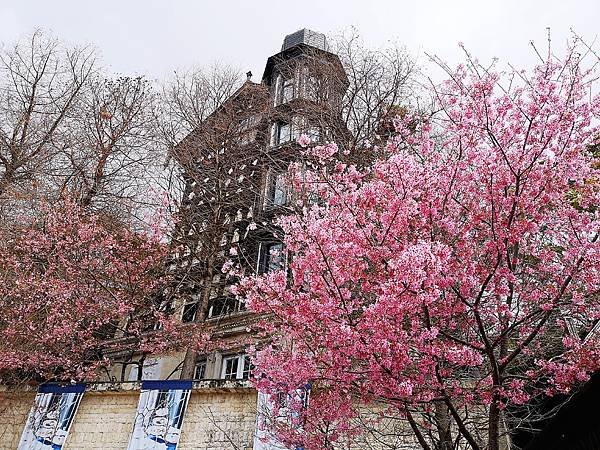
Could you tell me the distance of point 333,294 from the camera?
6094mm

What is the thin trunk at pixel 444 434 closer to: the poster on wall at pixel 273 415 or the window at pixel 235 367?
the poster on wall at pixel 273 415

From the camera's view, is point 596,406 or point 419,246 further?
point 419,246

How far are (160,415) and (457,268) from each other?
6803 mm

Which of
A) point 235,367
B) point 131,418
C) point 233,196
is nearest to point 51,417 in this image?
point 131,418

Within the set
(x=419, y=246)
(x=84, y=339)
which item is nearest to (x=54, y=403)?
(x=84, y=339)

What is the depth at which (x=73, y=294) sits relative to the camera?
13.7 m

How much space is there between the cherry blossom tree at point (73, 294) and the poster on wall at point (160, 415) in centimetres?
281

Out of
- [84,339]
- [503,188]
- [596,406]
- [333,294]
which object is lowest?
[596,406]

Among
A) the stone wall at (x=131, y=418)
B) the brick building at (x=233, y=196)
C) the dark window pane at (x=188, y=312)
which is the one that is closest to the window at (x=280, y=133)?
the brick building at (x=233, y=196)

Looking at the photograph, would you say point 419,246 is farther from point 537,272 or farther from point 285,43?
point 285,43

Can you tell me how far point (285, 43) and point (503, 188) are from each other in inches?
692

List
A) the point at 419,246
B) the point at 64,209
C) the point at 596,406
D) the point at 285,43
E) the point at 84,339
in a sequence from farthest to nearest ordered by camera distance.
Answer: the point at 285,43 → the point at 64,209 → the point at 84,339 → the point at 419,246 → the point at 596,406

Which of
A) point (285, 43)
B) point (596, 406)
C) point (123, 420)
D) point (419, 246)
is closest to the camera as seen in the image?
point (596, 406)

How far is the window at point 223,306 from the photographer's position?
1628cm
